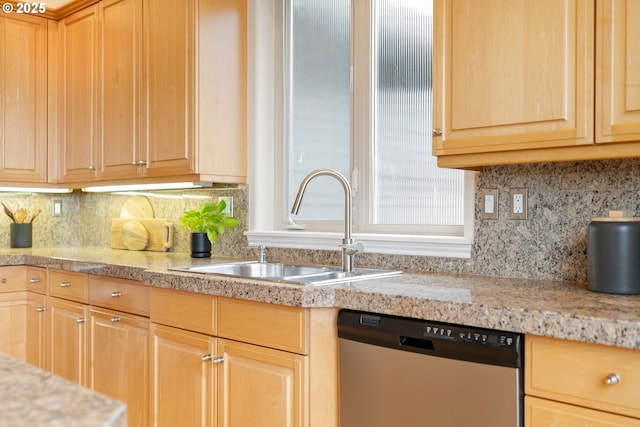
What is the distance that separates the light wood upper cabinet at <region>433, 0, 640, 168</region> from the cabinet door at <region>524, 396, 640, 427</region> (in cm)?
69

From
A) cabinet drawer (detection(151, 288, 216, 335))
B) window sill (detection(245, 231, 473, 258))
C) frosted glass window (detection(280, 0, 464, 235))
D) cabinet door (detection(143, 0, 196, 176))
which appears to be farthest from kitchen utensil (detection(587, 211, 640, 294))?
cabinet door (detection(143, 0, 196, 176))

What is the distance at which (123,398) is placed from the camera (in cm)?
258

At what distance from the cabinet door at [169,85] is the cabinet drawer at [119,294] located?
62 centimetres

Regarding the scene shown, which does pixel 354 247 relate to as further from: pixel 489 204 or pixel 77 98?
pixel 77 98

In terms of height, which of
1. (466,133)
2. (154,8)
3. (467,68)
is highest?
(154,8)

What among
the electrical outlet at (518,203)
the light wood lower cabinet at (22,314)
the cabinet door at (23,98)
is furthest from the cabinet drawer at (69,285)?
the electrical outlet at (518,203)

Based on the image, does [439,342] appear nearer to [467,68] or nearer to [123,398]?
[467,68]

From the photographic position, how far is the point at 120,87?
10.7 ft

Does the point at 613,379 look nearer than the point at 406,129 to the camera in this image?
Yes

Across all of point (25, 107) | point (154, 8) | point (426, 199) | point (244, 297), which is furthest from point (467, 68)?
point (25, 107)

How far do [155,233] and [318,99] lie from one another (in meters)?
1.32

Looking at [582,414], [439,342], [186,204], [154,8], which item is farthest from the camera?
[186,204]

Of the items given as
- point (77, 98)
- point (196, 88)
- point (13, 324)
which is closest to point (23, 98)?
point (77, 98)

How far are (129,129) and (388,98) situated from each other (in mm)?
1468
